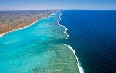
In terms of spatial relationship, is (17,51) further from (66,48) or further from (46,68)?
(46,68)

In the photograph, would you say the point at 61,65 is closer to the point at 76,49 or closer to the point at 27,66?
the point at 27,66

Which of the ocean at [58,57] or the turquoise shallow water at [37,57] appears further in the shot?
the turquoise shallow water at [37,57]

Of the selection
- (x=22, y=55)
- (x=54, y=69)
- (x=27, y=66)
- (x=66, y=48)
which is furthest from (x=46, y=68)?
(x=66, y=48)

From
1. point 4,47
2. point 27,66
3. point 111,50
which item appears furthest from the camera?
point 4,47

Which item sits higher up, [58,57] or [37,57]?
[58,57]

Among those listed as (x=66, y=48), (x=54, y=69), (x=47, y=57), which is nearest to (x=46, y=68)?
(x=54, y=69)

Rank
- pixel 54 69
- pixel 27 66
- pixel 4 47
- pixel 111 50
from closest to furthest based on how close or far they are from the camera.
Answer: pixel 54 69, pixel 27 66, pixel 111 50, pixel 4 47

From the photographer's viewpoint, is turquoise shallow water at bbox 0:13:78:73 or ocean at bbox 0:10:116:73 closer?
ocean at bbox 0:10:116:73

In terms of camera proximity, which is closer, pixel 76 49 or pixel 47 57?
pixel 47 57

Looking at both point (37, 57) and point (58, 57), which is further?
point (37, 57)
